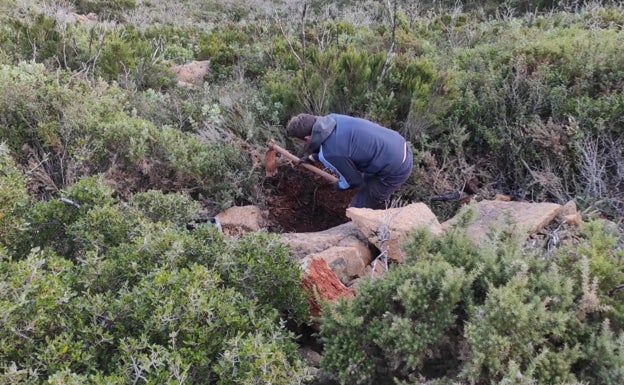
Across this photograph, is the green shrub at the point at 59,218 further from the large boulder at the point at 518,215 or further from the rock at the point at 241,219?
the large boulder at the point at 518,215

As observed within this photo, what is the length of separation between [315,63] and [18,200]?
3971 millimetres

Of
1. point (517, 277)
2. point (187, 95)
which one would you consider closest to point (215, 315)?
point (517, 277)

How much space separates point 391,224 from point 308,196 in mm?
1883

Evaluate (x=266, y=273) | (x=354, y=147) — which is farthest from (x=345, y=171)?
(x=266, y=273)

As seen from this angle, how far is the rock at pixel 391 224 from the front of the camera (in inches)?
145

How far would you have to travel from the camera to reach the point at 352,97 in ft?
19.2

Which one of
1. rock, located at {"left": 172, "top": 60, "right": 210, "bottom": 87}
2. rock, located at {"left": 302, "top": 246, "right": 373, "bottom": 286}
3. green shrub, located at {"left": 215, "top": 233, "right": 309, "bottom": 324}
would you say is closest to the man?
rock, located at {"left": 302, "top": 246, "right": 373, "bottom": 286}

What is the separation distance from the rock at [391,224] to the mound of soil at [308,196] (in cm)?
133

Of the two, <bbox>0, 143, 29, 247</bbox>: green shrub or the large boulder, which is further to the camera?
the large boulder

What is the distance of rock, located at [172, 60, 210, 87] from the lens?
8345mm

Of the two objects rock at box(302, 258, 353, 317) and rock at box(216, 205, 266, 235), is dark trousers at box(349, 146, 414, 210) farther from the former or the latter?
rock at box(302, 258, 353, 317)

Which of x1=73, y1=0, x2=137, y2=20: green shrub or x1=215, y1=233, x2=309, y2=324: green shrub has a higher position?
x1=215, y1=233, x2=309, y2=324: green shrub

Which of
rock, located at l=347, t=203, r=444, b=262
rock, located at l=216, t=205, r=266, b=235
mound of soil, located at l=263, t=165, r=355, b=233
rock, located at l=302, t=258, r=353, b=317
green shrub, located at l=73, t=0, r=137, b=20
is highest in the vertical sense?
rock, located at l=302, t=258, r=353, b=317

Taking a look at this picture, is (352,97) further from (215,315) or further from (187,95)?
(215,315)
